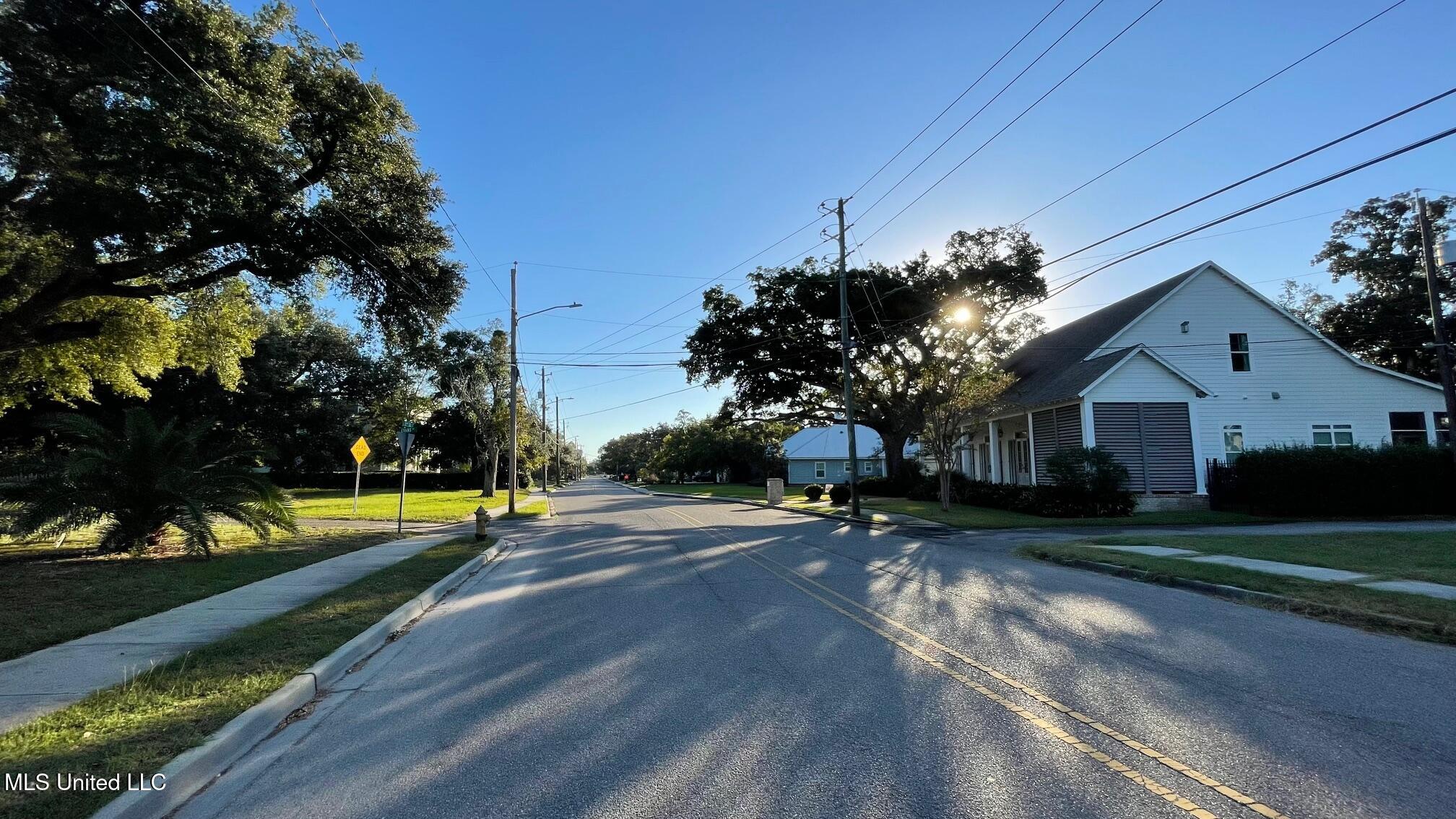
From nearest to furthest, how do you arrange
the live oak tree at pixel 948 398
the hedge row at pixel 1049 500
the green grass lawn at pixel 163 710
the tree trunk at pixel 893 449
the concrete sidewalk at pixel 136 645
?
the green grass lawn at pixel 163 710 < the concrete sidewalk at pixel 136 645 < the hedge row at pixel 1049 500 < the live oak tree at pixel 948 398 < the tree trunk at pixel 893 449

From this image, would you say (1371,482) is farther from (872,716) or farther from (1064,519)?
(872,716)

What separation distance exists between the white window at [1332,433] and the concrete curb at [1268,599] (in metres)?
21.3

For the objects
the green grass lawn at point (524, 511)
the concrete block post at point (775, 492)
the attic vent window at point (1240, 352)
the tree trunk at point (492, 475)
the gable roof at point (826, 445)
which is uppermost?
the attic vent window at point (1240, 352)

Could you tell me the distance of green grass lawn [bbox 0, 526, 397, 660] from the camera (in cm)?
797

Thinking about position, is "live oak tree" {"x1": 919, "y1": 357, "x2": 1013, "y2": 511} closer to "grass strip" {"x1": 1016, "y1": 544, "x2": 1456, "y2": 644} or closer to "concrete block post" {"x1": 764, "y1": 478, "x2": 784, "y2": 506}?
"grass strip" {"x1": 1016, "y1": 544, "x2": 1456, "y2": 644}

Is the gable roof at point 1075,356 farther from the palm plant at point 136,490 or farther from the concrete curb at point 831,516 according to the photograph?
the palm plant at point 136,490

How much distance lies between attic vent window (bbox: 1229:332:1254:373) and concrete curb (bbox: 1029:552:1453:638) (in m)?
19.9

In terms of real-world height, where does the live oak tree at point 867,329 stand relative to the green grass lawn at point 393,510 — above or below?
above

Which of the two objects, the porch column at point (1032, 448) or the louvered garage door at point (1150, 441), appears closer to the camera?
the louvered garage door at point (1150, 441)

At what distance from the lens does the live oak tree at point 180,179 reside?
1234 centimetres

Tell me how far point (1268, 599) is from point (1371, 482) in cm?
1710

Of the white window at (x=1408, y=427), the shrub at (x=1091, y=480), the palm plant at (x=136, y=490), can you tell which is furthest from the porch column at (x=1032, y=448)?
the palm plant at (x=136, y=490)

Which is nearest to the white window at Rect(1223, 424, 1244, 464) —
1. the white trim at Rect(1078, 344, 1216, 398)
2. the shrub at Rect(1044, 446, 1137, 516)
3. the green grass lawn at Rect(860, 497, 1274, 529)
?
the white trim at Rect(1078, 344, 1216, 398)

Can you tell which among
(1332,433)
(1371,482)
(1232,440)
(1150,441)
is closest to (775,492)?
(1150,441)
